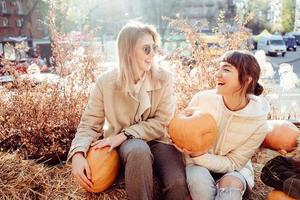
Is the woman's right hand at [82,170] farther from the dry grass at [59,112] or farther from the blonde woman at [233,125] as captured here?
the blonde woman at [233,125]

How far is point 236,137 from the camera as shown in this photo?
2570 mm

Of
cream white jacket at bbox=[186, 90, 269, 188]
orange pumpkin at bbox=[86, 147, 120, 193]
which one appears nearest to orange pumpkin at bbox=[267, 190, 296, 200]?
cream white jacket at bbox=[186, 90, 269, 188]

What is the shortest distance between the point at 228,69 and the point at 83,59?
1.85 meters

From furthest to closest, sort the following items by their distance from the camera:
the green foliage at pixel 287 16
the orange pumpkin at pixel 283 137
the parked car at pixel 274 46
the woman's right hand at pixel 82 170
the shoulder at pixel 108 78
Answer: the green foliage at pixel 287 16 → the parked car at pixel 274 46 → the orange pumpkin at pixel 283 137 → the shoulder at pixel 108 78 → the woman's right hand at pixel 82 170

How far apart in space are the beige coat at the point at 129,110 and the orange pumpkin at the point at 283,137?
115 cm

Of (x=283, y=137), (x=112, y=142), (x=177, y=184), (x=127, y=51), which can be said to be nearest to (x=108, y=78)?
(x=127, y=51)

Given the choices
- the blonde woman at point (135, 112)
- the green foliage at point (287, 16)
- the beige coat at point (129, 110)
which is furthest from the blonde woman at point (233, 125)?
the green foliage at point (287, 16)

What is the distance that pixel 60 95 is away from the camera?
377 cm

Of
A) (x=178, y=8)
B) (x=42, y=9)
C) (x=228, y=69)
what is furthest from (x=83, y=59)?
(x=178, y=8)

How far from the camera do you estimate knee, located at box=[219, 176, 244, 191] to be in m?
2.32

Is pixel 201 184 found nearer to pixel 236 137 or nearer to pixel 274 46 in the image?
pixel 236 137

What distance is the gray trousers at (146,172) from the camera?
231 cm

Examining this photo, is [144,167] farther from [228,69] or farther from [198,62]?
[198,62]

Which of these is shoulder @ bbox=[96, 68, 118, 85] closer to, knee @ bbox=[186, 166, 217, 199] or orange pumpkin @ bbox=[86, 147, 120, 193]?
orange pumpkin @ bbox=[86, 147, 120, 193]
